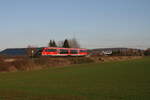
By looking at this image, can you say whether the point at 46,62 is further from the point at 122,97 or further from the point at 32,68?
the point at 122,97

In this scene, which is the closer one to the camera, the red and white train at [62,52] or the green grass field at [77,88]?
the green grass field at [77,88]

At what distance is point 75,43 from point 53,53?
8302 centimetres

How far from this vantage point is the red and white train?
184ft

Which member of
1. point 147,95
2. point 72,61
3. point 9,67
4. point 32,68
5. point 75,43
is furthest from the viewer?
point 75,43

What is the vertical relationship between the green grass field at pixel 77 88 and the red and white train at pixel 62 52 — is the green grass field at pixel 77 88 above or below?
below

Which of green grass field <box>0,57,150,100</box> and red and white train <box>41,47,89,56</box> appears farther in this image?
red and white train <box>41,47,89,56</box>

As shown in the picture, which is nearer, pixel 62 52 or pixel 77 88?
pixel 77 88

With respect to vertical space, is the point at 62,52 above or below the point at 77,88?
above

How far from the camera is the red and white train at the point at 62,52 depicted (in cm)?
5594

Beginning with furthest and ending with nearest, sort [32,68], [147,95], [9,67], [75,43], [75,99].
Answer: [75,43] → [32,68] → [9,67] → [147,95] → [75,99]

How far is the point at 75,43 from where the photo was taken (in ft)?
460

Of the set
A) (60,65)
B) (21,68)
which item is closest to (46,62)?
(60,65)

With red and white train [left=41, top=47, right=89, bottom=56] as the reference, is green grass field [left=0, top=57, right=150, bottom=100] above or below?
below

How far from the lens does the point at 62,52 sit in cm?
6025
